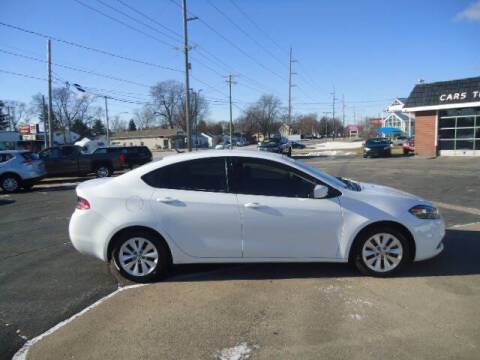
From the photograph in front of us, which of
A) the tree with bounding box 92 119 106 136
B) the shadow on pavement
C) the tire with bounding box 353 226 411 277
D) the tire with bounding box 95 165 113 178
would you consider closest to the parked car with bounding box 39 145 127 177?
the tire with bounding box 95 165 113 178

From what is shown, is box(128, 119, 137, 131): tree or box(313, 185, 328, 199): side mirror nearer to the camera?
box(313, 185, 328, 199): side mirror

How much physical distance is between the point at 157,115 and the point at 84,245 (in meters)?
109

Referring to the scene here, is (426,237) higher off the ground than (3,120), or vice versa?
(3,120)

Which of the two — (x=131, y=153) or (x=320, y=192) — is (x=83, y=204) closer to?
(x=320, y=192)

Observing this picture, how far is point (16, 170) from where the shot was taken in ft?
43.2

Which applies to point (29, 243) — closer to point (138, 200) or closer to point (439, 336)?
point (138, 200)

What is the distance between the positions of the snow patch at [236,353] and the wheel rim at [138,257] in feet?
5.49

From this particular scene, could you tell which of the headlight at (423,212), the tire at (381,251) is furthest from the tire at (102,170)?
the headlight at (423,212)

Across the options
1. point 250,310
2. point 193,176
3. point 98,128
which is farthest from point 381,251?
point 98,128

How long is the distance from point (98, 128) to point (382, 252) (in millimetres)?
126448

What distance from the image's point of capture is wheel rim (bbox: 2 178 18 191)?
1307cm

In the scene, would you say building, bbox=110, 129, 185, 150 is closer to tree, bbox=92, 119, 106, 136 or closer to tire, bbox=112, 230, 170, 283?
tree, bbox=92, 119, 106, 136

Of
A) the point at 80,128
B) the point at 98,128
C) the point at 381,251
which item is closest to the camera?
the point at 381,251

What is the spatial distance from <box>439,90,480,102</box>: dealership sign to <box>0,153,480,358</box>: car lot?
21564 millimetres
